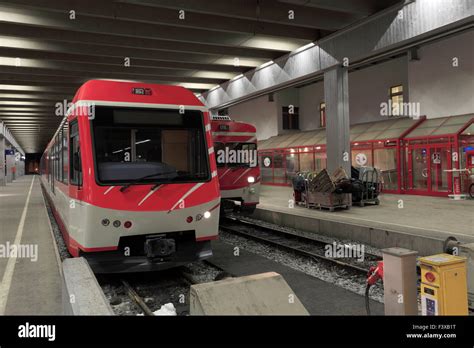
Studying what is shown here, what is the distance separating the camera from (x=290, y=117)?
2866 centimetres

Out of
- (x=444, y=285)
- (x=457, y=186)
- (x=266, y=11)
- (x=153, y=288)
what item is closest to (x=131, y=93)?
(x=153, y=288)

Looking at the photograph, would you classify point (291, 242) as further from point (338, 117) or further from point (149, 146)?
point (338, 117)

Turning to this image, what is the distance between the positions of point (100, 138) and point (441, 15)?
26.8ft

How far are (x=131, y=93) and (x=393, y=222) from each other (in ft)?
23.7

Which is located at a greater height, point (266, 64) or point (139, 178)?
point (266, 64)

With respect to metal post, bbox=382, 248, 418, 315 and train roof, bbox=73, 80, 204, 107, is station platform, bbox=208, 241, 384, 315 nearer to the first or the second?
metal post, bbox=382, 248, 418, 315

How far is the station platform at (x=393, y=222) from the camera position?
8.32 meters

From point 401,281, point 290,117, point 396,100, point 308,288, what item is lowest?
point 308,288

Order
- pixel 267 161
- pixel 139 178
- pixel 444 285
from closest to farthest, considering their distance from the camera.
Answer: pixel 444 285, pixel 139 178, pixel 267 161

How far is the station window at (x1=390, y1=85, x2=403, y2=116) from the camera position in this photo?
20.2m

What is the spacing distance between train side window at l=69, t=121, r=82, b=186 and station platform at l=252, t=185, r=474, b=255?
6.34 metres

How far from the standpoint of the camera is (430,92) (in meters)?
17.9
